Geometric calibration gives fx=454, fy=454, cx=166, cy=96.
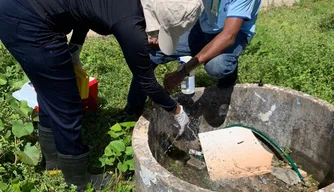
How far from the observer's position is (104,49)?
481 centimetres

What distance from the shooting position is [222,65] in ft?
10.6

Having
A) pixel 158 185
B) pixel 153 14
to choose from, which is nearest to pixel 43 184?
pixel 158 185

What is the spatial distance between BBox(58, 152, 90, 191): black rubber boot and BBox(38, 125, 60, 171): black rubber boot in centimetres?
25

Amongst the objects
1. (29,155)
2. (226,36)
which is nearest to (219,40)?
(226,36)

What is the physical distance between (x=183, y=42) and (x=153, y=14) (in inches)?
46.3

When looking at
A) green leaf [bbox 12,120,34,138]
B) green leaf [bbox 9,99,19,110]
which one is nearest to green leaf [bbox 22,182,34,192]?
green leaf [bbox 12,120,34,138]

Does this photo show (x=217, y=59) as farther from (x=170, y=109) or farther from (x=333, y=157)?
(x=333, y=157)

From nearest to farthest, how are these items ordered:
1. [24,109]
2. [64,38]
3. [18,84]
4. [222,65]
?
[64,38]
[222,65]
[24,109]
[18,84]

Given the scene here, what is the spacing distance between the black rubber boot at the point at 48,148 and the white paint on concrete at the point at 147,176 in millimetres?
828

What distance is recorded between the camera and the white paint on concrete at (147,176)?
2350 millimetres

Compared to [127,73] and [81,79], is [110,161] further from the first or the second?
[127,73]

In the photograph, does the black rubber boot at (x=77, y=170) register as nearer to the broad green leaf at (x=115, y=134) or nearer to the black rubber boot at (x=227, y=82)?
the broad green leaf at (x=115, y=134)

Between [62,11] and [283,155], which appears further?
[283,155]

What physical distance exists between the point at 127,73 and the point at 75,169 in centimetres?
170
